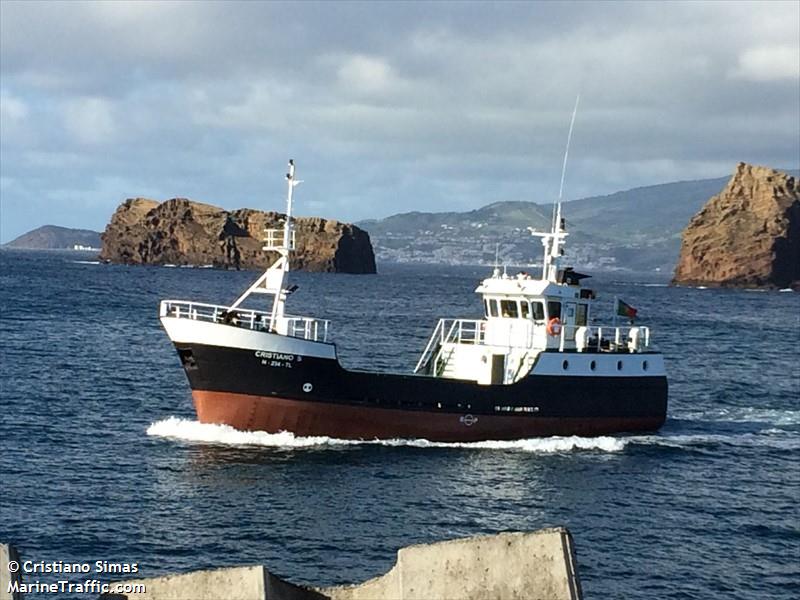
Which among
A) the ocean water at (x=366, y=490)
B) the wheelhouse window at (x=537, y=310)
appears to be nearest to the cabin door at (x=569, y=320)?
the wheelhouse window at (x=537, y=310)

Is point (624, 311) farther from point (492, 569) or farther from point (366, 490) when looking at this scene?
point (492, 569)

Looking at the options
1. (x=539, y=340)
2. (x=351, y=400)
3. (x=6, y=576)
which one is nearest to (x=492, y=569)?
(x=6, y=576)

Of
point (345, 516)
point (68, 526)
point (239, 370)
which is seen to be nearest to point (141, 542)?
point (68, 526)

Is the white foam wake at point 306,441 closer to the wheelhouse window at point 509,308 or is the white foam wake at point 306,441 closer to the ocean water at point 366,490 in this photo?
the ocean water at point 366,490

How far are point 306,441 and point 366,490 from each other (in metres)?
5.66

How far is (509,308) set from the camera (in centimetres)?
4006

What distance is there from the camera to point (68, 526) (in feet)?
82.2

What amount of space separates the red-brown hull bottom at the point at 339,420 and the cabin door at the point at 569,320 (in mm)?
4514

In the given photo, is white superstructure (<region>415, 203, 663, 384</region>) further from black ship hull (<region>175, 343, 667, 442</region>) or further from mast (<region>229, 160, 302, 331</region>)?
mast (<region>229, 160, 302, 331</region>)

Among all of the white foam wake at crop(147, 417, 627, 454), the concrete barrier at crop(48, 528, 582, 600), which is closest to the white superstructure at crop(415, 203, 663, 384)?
the white foam wake at crop(147, 417, 627, 454)

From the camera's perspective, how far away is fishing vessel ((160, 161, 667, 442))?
115ft

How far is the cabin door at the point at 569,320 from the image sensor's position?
39.9m

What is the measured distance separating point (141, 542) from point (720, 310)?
121 metres

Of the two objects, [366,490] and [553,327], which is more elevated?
[553,327]
